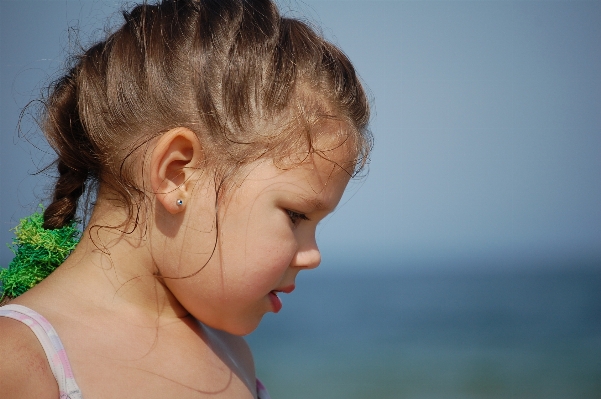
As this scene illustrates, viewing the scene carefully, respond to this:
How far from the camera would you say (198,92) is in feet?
4.02

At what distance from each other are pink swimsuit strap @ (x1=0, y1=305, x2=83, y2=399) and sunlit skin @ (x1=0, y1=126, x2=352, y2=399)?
63 mm

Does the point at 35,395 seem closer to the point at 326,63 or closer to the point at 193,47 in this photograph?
the point at 193,47

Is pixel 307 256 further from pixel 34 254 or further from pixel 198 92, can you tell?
pixel 34 254

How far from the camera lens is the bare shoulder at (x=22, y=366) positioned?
935 millimetres

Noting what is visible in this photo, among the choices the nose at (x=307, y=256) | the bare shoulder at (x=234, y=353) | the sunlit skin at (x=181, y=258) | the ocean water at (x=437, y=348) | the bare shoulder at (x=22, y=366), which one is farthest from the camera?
the ocean water at (x=437, y=348)

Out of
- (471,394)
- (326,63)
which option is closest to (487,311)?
(471,394)

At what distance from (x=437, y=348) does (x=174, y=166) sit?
4823 millimetres

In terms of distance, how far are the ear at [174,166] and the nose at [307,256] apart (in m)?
0.24

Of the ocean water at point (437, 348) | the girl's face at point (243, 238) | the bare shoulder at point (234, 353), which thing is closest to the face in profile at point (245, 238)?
the girl's face at point (243, 238)

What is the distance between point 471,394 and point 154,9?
345 cm

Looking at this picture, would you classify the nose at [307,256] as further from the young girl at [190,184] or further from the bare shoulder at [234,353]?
the bare shoulder at [234,353]

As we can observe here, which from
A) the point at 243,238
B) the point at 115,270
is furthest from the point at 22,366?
the point at 243,238

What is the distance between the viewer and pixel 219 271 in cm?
120

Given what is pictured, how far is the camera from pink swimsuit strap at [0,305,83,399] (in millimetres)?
1010
